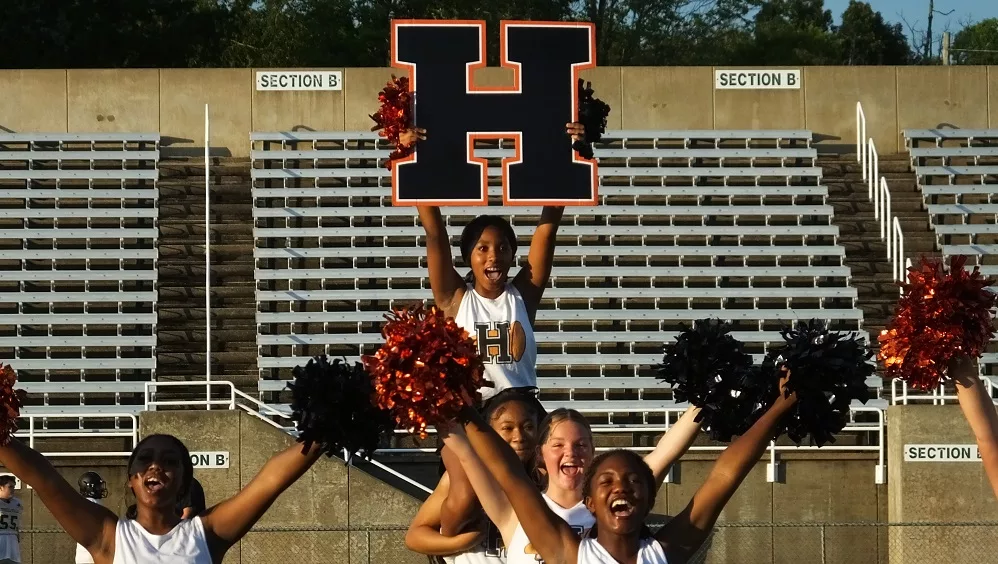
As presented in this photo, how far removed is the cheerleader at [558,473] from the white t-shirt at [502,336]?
830 mm

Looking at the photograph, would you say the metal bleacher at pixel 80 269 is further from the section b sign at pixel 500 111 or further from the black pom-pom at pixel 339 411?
the black pom-pom at pixel 339 411

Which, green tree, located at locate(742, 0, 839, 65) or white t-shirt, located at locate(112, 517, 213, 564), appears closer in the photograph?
white t-shirt, located at locate(112, 517, 213, 564)

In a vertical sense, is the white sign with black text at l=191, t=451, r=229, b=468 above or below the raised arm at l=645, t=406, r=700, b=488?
below

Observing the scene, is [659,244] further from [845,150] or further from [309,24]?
[309,24]

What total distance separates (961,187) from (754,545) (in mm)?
5307

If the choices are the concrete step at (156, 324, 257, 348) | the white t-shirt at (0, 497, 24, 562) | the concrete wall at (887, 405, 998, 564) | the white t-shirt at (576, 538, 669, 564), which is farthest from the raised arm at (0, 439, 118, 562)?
the concrete step at (156, 324, 257, 348)

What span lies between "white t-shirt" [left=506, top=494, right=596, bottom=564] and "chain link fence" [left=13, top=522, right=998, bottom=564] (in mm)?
6769

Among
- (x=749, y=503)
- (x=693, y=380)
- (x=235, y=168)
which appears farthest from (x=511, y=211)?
(x=693, y=380)

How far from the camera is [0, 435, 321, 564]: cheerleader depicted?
368 cm

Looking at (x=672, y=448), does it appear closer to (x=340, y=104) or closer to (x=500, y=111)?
(x=500, y=111)

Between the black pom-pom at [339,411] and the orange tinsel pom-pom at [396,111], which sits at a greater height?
the orange tinsel pom-pom at [396,111]

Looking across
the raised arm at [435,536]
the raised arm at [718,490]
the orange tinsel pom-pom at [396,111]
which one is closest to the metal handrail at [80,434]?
the orange tinsel pom-pom at [396,111]

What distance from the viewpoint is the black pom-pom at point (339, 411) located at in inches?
140

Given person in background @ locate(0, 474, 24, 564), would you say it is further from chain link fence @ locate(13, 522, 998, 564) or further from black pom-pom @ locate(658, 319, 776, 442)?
black pom-pom @ locate(658, 319, 776, 442)
